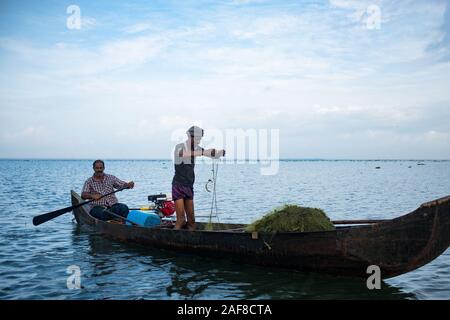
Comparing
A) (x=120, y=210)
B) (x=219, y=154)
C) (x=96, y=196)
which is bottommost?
(x=120, y=210)

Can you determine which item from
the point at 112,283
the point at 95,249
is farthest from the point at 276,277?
the point at 95,249

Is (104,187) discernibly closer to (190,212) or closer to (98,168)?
(98,168)

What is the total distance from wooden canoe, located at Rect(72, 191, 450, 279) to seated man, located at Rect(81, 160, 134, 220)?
3776mm

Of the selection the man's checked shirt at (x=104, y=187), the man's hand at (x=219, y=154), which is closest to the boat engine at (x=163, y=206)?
the man's checked shirt at (x=104, y=187)

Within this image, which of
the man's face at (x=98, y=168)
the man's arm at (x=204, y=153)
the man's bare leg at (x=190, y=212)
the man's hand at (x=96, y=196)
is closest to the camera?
the man's arm at (x=204, y=153)

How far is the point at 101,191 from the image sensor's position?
12078 mm

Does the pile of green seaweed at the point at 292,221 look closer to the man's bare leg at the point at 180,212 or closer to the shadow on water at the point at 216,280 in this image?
the shadow on water at the point at 216,280

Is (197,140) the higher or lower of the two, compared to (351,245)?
higher

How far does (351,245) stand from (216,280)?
9.29 ft

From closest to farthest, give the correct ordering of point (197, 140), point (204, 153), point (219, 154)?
point (219, 154)
point (204, 153)
point (197, 140)

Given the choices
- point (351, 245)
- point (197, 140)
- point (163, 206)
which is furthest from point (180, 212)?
point (351, 245)

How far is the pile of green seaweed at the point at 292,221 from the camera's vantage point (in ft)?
26.3

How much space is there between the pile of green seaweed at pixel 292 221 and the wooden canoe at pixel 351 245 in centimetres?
24
